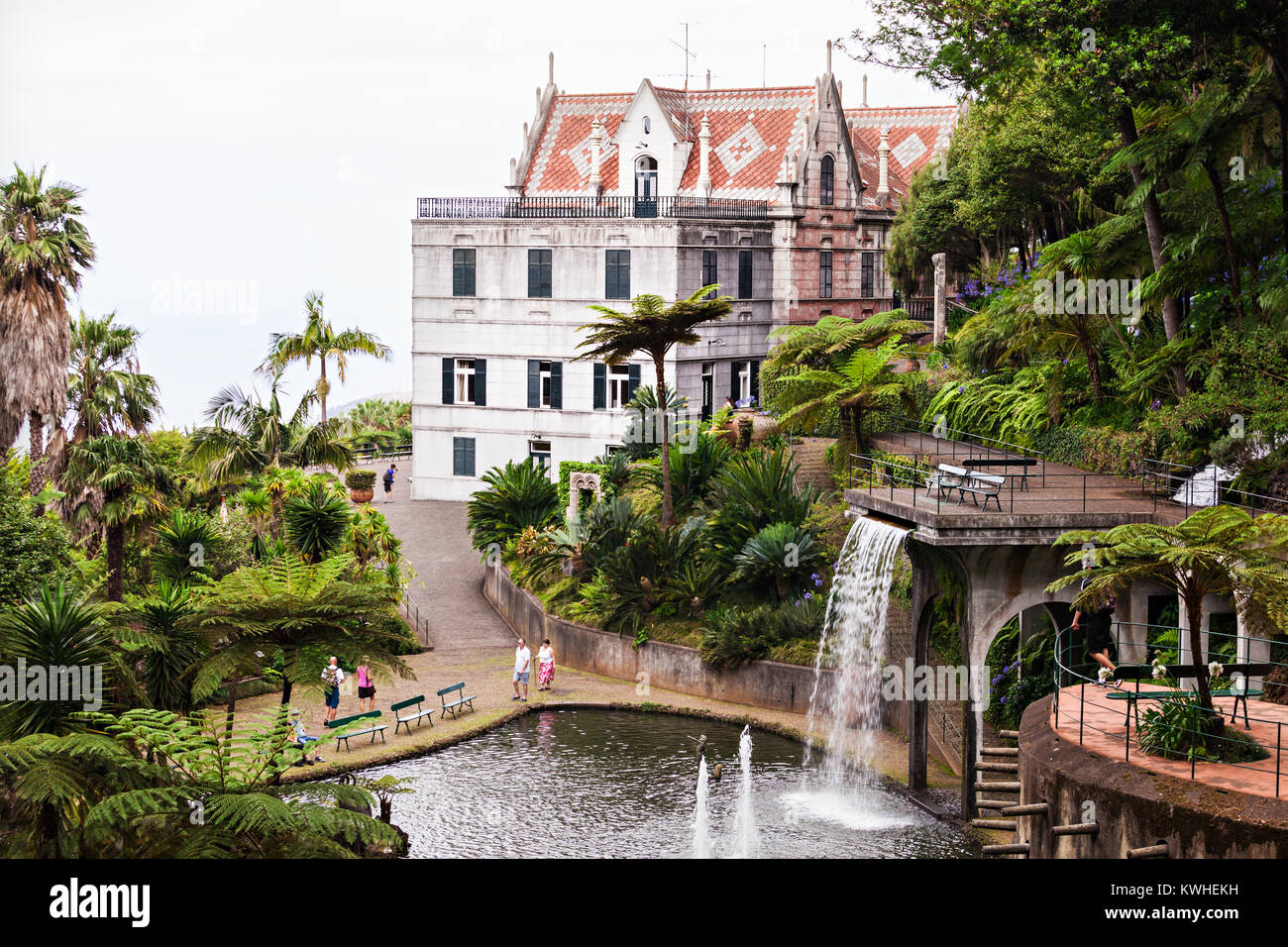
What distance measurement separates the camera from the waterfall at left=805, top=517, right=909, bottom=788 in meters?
24.4

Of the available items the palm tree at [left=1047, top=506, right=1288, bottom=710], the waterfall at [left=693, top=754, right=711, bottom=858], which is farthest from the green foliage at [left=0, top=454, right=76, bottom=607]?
the palm tree at [left=1047, top=506, right=1288, bottom=710]

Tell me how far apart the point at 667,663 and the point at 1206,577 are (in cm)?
1652

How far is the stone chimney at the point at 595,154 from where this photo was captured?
5541 centimetres

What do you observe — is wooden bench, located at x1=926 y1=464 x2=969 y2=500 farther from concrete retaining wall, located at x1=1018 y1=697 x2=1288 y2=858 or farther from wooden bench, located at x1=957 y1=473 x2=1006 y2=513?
concrete retaining wall, located at x1=1018 y1=697 x2=1288 y2=858

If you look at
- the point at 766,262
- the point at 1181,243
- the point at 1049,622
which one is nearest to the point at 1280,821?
the point at 1049,622

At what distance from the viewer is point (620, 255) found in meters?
50.3

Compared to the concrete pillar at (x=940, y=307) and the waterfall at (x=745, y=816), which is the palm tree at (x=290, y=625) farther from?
the concrete pillar at (x=940, y=307)

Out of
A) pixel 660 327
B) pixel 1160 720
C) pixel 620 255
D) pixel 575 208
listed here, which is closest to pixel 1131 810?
pixel 1160 720

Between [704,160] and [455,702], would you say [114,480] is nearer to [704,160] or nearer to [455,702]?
[455,702]

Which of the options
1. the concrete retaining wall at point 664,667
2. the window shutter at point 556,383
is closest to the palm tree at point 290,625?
the concrete retaining wall at point 664,667

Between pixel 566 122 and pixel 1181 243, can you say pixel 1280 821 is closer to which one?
pixel 1181 243

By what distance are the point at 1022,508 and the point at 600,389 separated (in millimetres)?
29881

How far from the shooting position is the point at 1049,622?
25828 mm

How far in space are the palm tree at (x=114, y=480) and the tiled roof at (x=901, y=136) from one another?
36.5m
